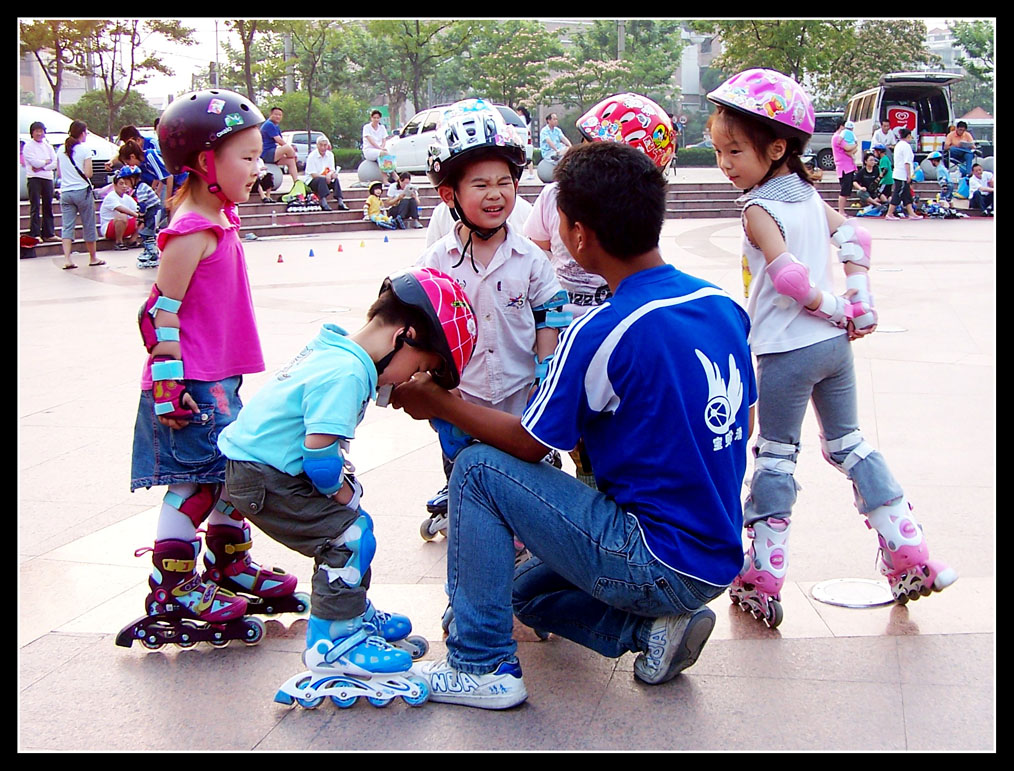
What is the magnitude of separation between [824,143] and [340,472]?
3285 centimetres

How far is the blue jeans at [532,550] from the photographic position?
2559mm

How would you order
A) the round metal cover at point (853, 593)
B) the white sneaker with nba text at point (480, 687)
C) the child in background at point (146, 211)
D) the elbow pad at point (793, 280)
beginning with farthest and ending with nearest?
the child in background at point (146, 211) < the round metal cover at point (853, 593) < the elbow pad at point (793, 280) < the white sneaker with nba text at point (480, 687)

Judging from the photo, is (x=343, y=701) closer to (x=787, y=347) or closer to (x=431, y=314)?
(x=431, y=314)

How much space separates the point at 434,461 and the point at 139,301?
6661mm

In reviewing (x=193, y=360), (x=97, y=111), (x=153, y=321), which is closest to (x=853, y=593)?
(x=193, y=360)

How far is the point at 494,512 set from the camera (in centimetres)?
265

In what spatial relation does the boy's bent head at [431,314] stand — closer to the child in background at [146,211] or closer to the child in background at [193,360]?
the child in background at [193,360]

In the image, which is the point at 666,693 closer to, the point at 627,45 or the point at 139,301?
the point at 139,301

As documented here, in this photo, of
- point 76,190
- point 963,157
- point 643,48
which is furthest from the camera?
point 643,48

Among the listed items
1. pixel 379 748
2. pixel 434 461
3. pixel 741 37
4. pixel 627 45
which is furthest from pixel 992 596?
pixel 627 45

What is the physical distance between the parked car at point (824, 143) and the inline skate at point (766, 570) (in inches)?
1112

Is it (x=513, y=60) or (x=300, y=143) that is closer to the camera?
(x=300, y=143)

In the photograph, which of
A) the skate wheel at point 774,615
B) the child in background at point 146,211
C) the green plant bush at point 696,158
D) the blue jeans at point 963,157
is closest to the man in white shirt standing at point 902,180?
the blue jeans at point 963,157

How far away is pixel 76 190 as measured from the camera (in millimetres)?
13984
